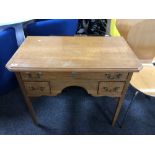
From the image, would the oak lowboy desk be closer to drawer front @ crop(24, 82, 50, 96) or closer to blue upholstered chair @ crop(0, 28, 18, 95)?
drawer front @ crop(24, 82, 50, 96)

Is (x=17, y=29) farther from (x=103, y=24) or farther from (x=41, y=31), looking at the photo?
(x=103, y=24)

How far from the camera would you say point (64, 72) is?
0.83m

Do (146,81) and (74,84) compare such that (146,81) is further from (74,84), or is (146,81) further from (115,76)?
(74,84)

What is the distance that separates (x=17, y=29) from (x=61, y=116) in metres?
0.90

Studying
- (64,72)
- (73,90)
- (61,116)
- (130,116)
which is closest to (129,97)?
(130,116)

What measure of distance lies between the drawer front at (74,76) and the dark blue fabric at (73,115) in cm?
53

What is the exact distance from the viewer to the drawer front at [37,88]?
901mm

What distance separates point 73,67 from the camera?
2.61ft

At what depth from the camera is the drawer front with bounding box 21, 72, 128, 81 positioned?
2.74ft

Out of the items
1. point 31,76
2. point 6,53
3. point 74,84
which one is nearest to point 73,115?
point 74,84

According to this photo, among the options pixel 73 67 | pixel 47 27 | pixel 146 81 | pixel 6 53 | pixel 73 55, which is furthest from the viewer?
pixel 47 27

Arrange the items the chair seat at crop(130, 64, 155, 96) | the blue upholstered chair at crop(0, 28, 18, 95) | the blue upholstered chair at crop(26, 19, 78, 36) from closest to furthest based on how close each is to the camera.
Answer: the chair seat at crop(130, 64, 155, 96) < the blue upholstered chair at crop(0, 28, 18, 95) < the blue upholstered chair at crop(26, 19, 78, 36)

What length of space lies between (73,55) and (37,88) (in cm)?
30

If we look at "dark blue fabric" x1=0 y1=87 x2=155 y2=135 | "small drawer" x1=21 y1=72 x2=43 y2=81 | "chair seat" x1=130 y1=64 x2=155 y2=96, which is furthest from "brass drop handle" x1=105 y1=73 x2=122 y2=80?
"dark blue fabric" x1=0 y1=87 x2=155 y2=135
